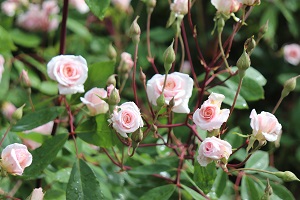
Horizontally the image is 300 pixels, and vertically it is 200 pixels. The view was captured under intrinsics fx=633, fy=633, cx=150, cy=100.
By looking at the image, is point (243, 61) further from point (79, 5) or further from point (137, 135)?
point (79, 5)

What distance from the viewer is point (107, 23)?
2.26 m

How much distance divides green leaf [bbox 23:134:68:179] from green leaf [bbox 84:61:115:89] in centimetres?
11

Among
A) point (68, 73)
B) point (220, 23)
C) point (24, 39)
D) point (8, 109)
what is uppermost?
point (220, 23)

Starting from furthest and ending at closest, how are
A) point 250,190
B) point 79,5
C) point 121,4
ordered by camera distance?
point 121,4 → point 79,5 → point 250,190

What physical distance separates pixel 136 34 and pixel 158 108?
169 millimetres

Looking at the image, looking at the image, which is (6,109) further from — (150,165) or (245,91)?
(245,91)

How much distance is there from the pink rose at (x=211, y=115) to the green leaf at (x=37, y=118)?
0.28 meters

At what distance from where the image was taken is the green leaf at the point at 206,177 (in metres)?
1.03

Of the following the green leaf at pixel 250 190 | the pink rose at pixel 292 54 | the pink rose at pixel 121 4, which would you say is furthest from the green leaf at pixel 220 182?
the pink rose at pixel 292 54

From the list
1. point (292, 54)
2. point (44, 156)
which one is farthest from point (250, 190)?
point (292, 54)

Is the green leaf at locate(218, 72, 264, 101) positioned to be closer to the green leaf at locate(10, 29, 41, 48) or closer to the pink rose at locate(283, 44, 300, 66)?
the green leaf at locate(10, 29, 41, 48)

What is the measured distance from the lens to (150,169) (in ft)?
3.88

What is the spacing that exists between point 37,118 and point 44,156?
0.26ft

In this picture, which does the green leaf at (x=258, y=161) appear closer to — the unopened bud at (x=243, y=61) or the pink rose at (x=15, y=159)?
the unopened bud at (x=243, y=61)
